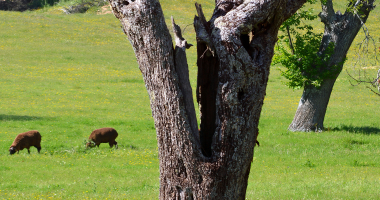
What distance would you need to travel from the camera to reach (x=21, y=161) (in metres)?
15.4

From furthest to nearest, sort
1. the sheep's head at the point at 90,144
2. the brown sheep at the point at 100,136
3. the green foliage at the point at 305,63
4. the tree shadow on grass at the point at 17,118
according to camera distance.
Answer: the tree shadow on grass at the point at 17,118, the green foliage at the point at 305,63, the brown sheep at the point at 100,136, the sheep's head at the point at 90,144

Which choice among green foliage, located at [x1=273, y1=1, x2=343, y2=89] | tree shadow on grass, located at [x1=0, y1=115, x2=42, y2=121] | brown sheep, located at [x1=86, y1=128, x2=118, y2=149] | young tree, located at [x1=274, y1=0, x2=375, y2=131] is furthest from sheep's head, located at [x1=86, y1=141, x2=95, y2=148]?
young tree, located at [x1=274, y1=0, x2=375, y2=131]

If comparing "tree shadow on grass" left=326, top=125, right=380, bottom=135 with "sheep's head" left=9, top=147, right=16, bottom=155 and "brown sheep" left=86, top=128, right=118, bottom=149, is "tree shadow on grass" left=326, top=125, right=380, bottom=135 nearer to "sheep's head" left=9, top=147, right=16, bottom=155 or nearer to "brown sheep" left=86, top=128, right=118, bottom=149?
"brown sheep" left=86, top=128, right=118, bottom=149

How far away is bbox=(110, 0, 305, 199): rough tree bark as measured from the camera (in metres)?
5.42

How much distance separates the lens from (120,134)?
21531mm

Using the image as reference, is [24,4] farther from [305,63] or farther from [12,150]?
[305,63]

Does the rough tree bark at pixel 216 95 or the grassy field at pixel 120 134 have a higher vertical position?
the rough tree bark at pixel 216 95

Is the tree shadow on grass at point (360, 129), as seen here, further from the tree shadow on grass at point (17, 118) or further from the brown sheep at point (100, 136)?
the tree shadow on grass at point (17, 118)

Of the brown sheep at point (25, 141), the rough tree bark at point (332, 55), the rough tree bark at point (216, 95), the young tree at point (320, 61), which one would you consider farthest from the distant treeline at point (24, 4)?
the rough tree bark at point (216, 95)

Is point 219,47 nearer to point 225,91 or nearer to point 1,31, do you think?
point 225,91

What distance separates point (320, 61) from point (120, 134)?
36.9 ft

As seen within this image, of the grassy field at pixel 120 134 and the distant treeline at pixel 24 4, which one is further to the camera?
the distant treeline at pixel 24 4

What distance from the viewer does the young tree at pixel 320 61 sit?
19969 mm

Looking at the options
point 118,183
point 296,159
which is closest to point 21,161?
point 118,183
